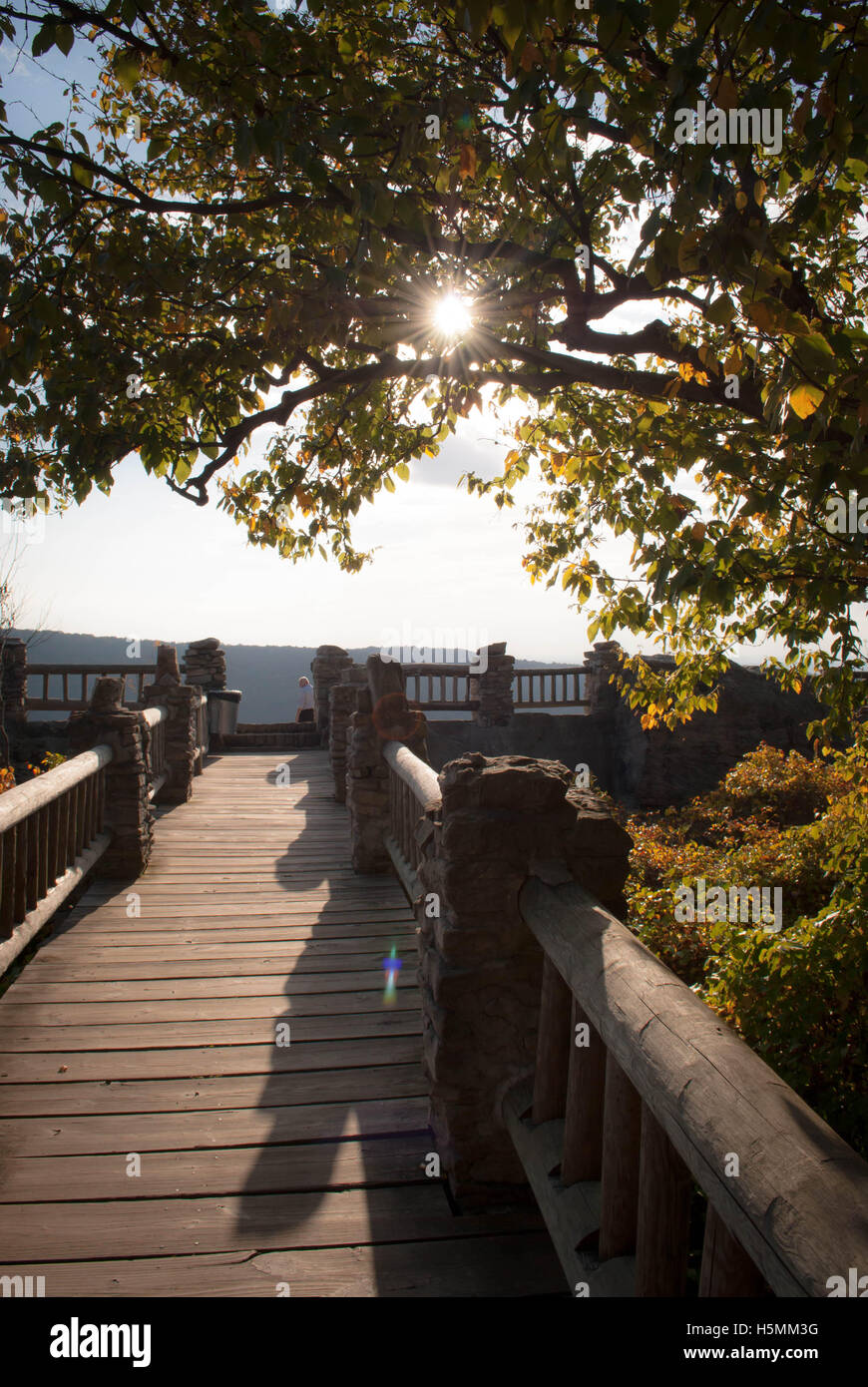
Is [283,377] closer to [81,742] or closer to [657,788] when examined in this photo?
[81,742]

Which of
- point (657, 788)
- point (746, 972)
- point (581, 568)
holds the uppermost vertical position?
point (581, 568)

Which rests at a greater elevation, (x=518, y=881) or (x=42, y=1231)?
(x=518, y=881)

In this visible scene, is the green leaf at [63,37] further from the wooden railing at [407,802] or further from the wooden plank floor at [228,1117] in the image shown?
the wooden plank floor at [228,1117]

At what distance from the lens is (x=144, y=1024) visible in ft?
12.5

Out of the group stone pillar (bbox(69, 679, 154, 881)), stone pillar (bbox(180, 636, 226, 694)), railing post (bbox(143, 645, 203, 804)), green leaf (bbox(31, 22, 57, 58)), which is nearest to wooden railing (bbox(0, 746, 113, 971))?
stone pillar (bbox(69, 679, 154, 881))

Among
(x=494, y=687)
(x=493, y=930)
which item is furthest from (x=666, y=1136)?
(x=494, y=687)

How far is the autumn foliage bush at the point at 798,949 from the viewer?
10.8ft

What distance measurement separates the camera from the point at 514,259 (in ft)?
14.1

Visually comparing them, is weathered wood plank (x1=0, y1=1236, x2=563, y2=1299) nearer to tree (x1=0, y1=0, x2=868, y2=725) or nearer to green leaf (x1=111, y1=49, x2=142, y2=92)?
tree (x1=0, y1=0, x2=868, y2=725)

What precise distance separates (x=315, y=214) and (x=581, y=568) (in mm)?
2599

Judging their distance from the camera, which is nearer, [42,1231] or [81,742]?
[42,1231]

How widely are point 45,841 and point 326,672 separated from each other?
11.2 m

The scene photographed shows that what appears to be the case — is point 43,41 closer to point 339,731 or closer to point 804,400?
point 804,400
